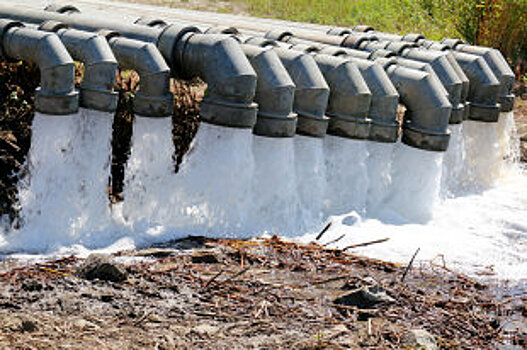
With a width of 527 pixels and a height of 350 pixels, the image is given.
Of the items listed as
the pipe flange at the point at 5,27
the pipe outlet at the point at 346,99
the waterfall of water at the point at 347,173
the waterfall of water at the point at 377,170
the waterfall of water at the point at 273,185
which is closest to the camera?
the pipe flange at the point at 5,27

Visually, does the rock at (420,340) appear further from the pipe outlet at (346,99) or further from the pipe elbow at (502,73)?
the pipe elbow at (502,73)

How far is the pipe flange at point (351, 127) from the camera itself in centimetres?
755

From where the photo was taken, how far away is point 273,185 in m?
7.01

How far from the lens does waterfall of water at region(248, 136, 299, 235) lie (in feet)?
22.9

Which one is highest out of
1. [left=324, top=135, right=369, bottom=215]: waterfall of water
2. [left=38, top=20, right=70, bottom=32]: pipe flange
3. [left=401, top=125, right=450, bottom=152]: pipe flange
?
[left=38, top=20, right=70, bottom=32]: pipe flange

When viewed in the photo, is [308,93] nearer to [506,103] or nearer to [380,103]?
[380,103]

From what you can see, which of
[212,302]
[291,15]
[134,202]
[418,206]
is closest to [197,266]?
[212,302]

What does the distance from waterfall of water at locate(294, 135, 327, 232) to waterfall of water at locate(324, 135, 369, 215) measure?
0.77 feet

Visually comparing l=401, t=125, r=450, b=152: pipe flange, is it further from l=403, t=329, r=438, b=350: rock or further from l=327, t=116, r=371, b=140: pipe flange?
l=403, t=329, r=438, b=350: rock

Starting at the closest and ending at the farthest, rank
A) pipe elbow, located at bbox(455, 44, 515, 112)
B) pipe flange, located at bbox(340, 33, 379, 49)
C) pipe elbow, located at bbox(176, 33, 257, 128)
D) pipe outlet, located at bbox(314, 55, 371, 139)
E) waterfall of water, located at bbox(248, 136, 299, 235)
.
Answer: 1. pipe elbow, located at bbox(176, 33, 257, 128)
2. waterfall of water, located at bbox(248, 136, 299, 235)
3. pipe outlet, located at bbox(314, 55, 371, 139)
4. pipe flange, located at bbox(340, 33, 379, 49)
5. pipe elbow, located at bbox(455, 44, 515, 112)

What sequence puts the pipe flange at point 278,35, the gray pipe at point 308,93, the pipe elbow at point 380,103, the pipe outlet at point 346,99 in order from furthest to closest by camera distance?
the pipe flange at point 278,35
the pipe elbow at point 380,103
the pipe outlet at point 346,99
the gray pipe at point 308,93

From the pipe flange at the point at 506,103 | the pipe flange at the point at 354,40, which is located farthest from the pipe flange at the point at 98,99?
the pipe flange at the point at 506,103

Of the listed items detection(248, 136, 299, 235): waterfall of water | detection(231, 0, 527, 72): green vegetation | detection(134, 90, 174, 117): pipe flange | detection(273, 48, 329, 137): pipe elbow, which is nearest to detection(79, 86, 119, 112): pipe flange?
detection(134, 90, 174, 117): pipe flange

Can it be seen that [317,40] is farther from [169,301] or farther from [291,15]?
[291,15]
